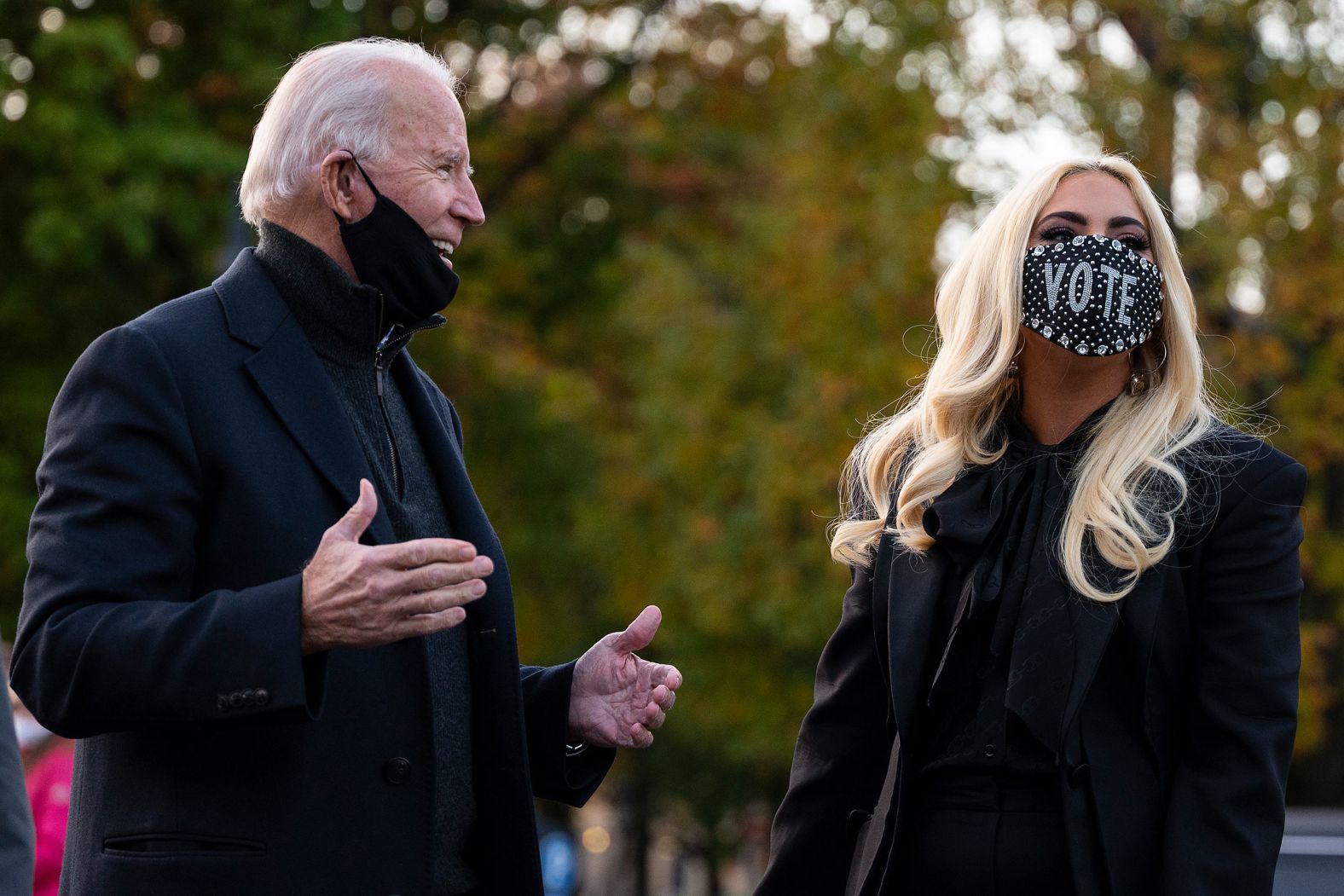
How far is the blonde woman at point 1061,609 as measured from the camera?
11.9ft

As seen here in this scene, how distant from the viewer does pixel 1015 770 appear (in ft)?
12.1

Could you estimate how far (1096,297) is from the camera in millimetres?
3908

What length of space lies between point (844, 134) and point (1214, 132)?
3542 mm

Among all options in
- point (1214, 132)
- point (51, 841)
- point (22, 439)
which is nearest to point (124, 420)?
point (51, 841)

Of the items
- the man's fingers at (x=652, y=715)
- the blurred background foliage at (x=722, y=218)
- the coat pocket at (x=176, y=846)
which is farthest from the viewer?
the blurred background foliage at (x=722, y=218)

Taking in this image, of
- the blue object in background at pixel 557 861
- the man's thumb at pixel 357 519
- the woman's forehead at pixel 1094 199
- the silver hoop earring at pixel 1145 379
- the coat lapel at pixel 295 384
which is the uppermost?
the woman's forehead at pixel 1094 199

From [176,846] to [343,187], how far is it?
51.9 inches

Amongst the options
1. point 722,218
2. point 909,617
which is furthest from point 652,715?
point 722,218

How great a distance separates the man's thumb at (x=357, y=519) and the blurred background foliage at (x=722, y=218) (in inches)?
306

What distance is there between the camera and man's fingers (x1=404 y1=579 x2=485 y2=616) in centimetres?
303

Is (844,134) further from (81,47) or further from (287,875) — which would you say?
(287,875)

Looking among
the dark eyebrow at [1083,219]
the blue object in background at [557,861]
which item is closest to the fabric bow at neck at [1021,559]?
the dark eyebrow at [1083,219]

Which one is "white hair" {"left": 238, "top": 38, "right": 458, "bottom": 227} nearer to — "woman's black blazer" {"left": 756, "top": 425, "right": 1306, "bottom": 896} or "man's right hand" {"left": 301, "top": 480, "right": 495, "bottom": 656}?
"man's right hand" {"left": 301, "top": 480, "right": 495, "bottom": 656}

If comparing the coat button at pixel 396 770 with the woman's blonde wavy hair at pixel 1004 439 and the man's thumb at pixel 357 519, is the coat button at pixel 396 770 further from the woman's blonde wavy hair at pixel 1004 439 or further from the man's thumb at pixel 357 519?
the woman's blonde wavy hair at pixel 1004 439
